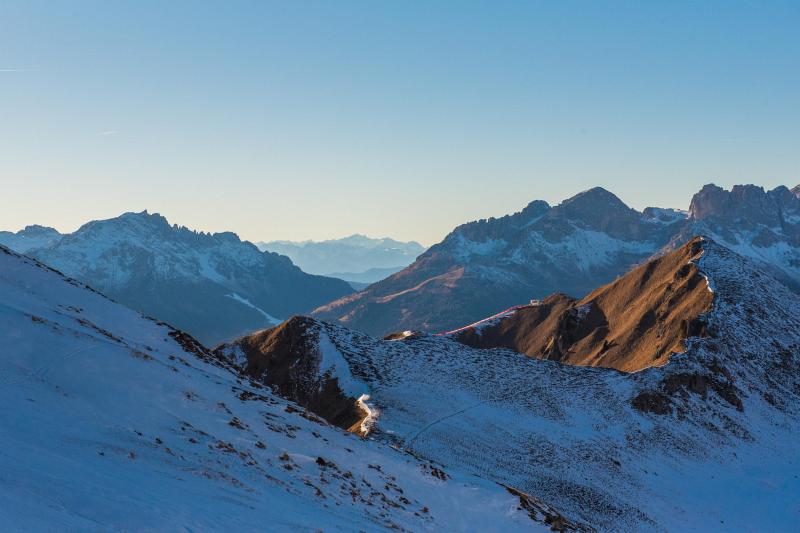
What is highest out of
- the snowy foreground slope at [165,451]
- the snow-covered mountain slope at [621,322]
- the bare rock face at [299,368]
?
the snow-covered mountain slope at [621,322]

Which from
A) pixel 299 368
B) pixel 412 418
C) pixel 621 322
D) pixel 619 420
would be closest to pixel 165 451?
pixel 412 418

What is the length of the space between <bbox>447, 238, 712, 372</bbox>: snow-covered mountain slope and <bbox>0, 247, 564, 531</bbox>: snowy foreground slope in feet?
218

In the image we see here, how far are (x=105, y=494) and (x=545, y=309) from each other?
473 feet

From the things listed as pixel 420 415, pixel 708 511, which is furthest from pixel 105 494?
pixel 708 511

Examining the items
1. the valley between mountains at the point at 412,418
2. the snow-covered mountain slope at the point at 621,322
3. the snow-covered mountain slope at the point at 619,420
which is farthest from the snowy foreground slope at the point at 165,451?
the snow-covered mountain slope at the point at 621,322

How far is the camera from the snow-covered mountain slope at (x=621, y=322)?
114250mm

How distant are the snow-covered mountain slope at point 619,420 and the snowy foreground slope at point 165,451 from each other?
60.4 feet

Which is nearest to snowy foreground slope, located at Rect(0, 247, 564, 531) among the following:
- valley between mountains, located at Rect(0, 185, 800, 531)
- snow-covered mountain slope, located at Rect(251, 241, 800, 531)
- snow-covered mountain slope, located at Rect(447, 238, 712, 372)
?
valley between mountains, located at Rect(0, 185, 800, 531)

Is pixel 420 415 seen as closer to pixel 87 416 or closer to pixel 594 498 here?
pixel 594 498

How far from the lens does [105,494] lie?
23797 millimetres

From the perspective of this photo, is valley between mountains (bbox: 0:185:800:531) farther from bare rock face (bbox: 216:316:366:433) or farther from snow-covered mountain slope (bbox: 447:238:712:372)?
snow-covered mountain slope (bbox: 447:238:712:372)

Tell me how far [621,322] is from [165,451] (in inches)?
4493

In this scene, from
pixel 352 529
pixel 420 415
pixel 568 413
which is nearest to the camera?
pixel 352 529

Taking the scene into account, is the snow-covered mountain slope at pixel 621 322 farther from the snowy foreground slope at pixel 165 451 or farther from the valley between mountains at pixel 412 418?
the snowy foreground slope at pixel 165 451
